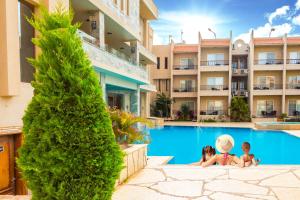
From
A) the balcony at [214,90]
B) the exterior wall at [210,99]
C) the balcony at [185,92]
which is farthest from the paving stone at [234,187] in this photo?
the exterior wall at [210,99]

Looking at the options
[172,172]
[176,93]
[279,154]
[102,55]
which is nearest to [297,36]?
[176,93]

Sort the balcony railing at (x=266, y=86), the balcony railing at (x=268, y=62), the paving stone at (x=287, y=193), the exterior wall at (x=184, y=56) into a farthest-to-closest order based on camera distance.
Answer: the exterior wall at (x=184, y=56), the balcony railing at (x=266, y=86), the balcony railing at (x=268, y=62), the paving stone at (x=287, y=193)

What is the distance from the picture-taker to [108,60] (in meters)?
12.9

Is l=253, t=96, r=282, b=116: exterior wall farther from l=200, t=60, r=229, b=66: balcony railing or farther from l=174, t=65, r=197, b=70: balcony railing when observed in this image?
l=174, t=65, r=197, b=70: balcony railing

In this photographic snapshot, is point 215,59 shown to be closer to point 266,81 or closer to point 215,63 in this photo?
point 215,63

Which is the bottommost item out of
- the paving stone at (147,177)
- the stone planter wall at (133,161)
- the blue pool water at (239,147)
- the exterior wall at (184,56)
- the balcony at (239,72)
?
the blue pool water at (239,147)

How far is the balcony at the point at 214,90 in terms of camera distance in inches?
1336

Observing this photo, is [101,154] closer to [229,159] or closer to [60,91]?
[60,91]

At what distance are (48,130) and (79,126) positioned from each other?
0.31 metres

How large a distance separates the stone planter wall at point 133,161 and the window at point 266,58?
30704 millimetres

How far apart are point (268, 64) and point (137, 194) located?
32.3 metres

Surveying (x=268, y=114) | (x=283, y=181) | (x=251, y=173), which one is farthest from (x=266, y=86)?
(x=283, y=181)

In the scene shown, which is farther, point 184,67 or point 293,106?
point 184,67

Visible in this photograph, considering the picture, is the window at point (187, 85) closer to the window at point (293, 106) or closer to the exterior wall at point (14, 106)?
the window at point (293, 106)
